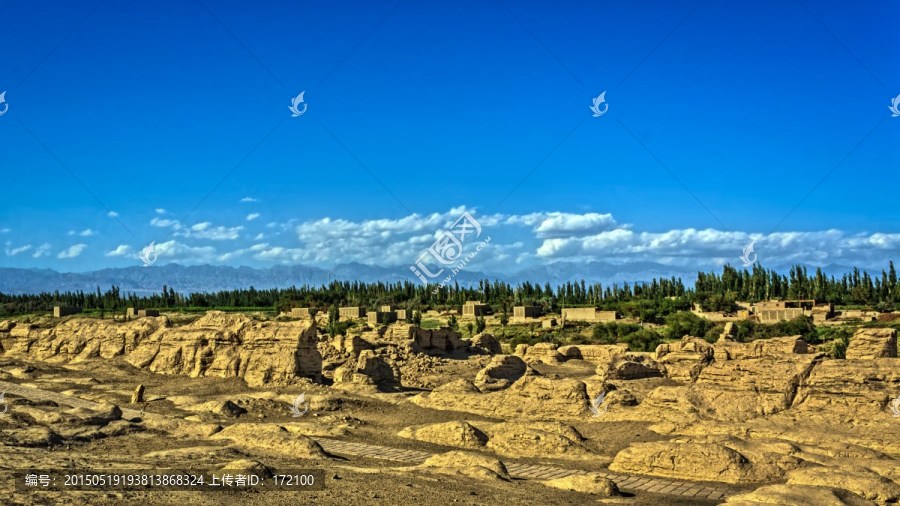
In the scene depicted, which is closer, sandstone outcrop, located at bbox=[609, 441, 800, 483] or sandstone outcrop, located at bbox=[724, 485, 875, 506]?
sandstone outcrop, located at bbox=[724, 485, 875, 506]

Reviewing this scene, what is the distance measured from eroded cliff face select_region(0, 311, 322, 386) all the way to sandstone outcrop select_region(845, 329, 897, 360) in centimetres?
1558

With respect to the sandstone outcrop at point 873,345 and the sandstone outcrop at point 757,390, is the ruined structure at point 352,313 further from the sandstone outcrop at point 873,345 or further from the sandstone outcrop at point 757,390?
the sandstone outcrop at point 757,390

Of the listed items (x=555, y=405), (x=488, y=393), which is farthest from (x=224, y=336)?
(x=555, y=405)

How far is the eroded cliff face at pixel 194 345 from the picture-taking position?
79.0ft

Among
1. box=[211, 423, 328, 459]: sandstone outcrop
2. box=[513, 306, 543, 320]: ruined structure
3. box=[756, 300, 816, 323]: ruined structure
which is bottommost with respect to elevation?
box=[211, 423, 328, 459]: sandstone outcrop

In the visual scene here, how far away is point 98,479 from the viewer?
34.1ft

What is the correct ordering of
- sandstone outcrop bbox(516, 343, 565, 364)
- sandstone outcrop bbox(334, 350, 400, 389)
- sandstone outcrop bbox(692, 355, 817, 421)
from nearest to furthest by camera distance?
sandstone outcrop bbox(692, 355, 817, 421) < sandstone outcrop bbox(334, 350, 400, 389) < sandstone outcrop bbox(516, 343, 565, 364)

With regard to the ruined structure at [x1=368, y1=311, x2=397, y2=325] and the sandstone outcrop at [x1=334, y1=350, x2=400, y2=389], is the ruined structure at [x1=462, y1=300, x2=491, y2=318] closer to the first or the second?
the ruined structure at [x1=368, y1=311, x2=397, y2=325]

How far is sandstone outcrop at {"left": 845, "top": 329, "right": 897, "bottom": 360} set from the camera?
21.0m

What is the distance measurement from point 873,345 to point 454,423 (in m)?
13.0

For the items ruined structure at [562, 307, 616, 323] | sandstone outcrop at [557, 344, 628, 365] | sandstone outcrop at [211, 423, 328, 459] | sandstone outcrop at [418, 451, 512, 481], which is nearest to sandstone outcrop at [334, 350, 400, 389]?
sandstone outcrop at [211, 423, 328, 459]

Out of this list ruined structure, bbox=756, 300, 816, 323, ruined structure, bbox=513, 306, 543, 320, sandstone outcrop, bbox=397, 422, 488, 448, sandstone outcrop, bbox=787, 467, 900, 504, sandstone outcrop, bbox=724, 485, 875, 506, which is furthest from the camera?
ruined structure, bbox=513, 306, 543, 320

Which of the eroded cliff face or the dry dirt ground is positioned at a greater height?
the eroded cliff face

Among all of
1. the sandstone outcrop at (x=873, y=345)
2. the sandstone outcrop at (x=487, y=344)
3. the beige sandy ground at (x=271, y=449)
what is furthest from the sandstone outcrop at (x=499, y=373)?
the sandstone outcrop at (x=873, y=345)
